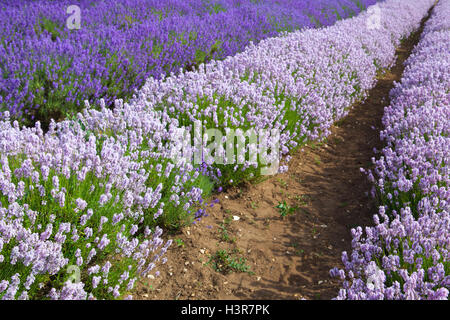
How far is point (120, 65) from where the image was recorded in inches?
195

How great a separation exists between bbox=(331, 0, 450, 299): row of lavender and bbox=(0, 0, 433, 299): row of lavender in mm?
1154

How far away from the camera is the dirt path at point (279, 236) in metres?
2.56

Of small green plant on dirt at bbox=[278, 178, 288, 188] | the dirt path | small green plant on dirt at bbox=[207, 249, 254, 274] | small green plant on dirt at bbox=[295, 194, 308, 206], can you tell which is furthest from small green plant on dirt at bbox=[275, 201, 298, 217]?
small green plant on dirt at bbox=[207, 249, 254, 274]

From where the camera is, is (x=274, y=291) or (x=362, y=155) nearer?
(x=274, y=291)

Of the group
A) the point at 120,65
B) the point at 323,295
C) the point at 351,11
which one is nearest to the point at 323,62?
the point at 120,65

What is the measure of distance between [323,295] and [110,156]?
5.47ft

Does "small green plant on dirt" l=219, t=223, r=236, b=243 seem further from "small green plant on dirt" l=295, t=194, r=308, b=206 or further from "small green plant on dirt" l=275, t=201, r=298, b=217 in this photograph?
"small green plant on dirt" l=295, t=194, r=308, b=206

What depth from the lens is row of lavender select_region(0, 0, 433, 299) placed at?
1.92 meters

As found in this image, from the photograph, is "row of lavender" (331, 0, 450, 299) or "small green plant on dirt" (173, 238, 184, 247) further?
"small green plant on dirt" (173, 238, 184, 247)

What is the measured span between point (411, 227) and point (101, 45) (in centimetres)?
458

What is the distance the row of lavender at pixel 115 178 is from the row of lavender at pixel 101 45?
0.98 meters

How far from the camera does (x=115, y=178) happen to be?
2455mm

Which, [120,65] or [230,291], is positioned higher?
[120,65]

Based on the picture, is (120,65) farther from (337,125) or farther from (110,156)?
(337,125)
